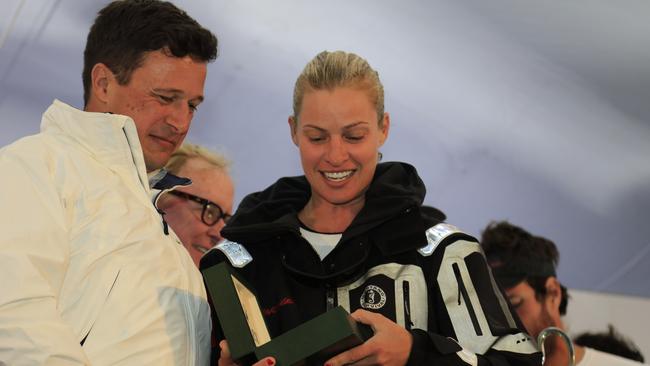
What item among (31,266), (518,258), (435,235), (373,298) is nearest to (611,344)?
(518,258)

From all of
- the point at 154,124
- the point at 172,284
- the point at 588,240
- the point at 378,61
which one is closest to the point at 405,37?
the point at 378,61

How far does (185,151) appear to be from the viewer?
3564mm

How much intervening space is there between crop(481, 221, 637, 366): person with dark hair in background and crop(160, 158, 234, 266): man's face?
106 centimetres

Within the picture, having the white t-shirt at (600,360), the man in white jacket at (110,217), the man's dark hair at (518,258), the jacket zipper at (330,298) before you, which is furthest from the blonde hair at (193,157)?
the jacket zipper at (330,298)

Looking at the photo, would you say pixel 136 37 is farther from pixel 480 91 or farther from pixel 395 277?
pixel 480 91

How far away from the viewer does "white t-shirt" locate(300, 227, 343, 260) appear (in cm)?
202

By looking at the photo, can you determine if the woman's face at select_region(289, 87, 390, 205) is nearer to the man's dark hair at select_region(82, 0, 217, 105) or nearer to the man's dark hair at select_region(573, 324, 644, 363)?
the man's dark hair at select_region(82, 0, 217, 105)

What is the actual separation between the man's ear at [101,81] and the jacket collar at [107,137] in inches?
7.4

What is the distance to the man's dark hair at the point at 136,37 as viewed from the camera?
218 cm

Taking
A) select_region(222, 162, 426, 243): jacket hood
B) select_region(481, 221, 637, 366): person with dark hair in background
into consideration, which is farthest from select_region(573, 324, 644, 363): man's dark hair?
select_region(222, 162, 426, 243): jacket hood

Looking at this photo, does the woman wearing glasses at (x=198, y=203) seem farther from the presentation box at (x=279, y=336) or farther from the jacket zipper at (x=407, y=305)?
the presentation box at (x=279, y=336)

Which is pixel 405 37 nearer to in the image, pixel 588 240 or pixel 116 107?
pixel 588 240

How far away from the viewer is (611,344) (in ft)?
12.5

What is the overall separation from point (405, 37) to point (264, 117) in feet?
2.96
